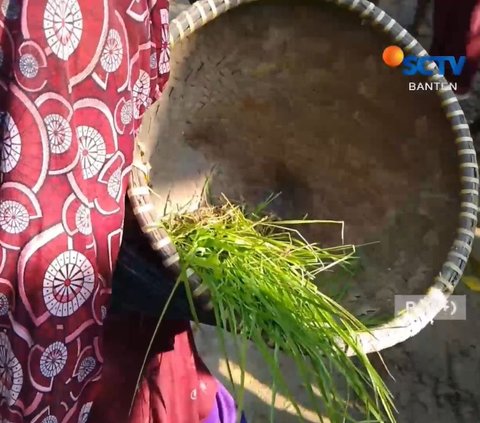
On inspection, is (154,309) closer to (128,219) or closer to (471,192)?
(128,219)

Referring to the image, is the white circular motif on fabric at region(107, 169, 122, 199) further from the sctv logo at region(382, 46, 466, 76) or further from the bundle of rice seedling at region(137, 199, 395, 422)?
the sctv logo at region(382, 46, 466, 76)

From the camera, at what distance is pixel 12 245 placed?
2.16 ft

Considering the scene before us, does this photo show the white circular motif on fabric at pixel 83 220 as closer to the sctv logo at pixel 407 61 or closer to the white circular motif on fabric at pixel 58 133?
the white circular motif on fabric at pixel 58 133

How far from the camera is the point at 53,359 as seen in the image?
0.69 metres

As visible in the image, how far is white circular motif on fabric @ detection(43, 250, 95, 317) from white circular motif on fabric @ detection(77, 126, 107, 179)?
74 mm

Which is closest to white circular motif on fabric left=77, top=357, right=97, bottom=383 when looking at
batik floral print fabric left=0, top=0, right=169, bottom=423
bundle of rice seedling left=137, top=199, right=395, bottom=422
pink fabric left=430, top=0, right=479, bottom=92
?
batik floral print fabric left=0, top=0, right=169, bottom=423

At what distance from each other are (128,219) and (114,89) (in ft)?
0.52

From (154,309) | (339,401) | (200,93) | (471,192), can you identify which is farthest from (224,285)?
(471,192)

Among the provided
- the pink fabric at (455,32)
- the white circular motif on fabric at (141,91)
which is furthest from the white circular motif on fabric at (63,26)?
the pink fabric at (455,32)

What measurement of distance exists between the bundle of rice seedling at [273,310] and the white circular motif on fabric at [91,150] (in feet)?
0.50

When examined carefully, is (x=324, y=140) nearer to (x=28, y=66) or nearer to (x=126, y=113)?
(x=126, y=113)

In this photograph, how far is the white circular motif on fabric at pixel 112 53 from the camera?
2.26 feet

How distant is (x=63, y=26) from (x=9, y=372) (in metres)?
0.30

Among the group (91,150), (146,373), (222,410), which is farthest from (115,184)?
(222,410)
